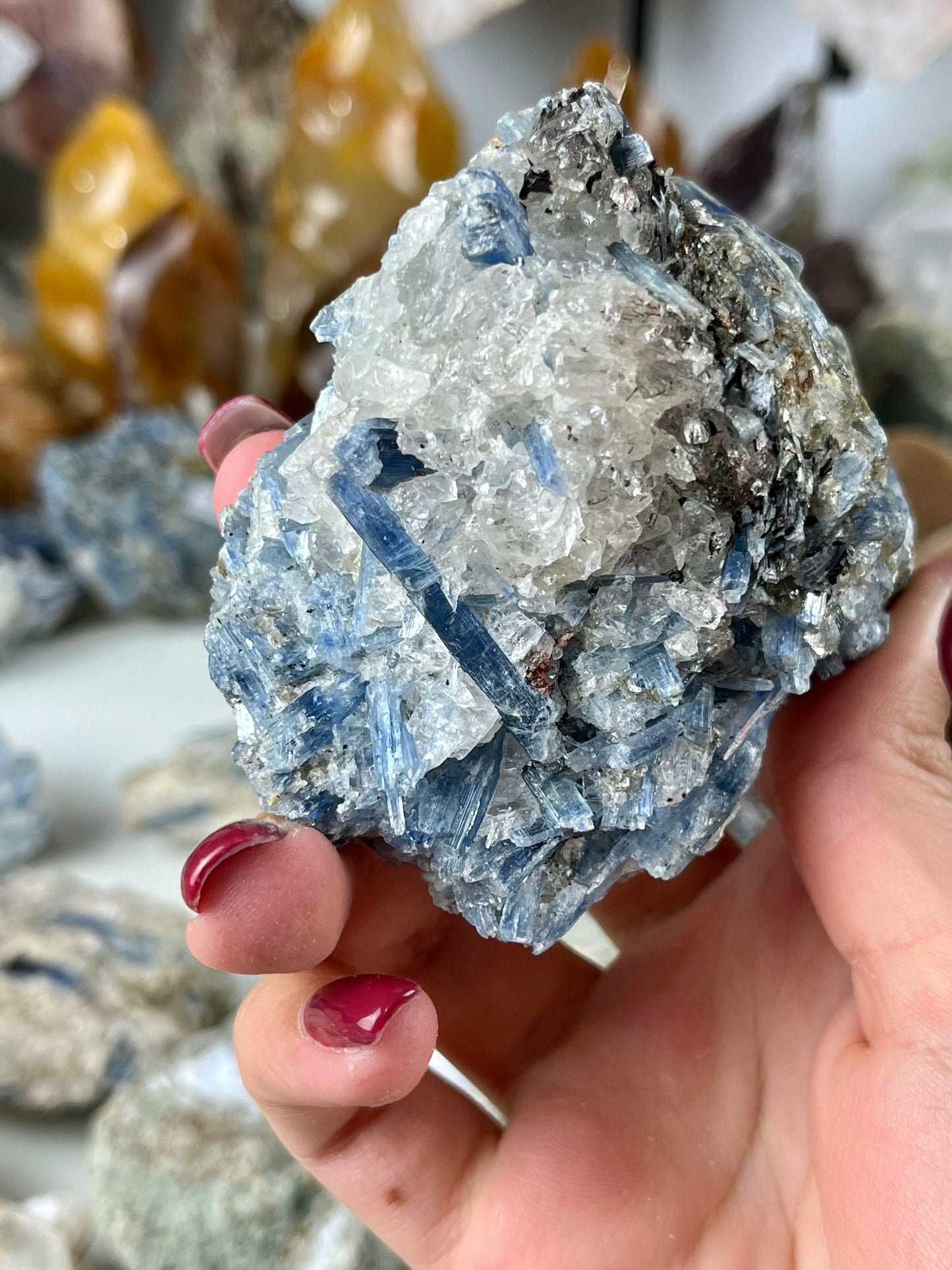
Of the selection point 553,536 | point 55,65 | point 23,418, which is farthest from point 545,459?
point 55,65

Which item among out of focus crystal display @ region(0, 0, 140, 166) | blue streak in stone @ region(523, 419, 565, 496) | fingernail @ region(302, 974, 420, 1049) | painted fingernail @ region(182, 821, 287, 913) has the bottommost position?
fingernail @ region(302, 974, 420, 1049)

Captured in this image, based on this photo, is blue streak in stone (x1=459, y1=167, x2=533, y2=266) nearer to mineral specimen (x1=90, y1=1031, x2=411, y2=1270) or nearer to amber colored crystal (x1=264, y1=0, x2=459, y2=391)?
mineral specimen (x1=90, y1=1031, x2=411, y2=1270)

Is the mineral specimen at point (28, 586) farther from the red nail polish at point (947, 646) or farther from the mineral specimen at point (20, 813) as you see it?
the red nail polish at point (947, 646)

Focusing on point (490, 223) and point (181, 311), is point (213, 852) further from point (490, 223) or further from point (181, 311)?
point (181, 311)

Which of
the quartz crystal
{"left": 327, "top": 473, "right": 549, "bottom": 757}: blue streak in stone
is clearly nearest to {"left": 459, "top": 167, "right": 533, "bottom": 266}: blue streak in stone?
{"left": 327, "top": 473, "right": 549, "bottom": 757}: blue streak in stone

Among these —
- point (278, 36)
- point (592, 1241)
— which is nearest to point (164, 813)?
point (592, 1241)
